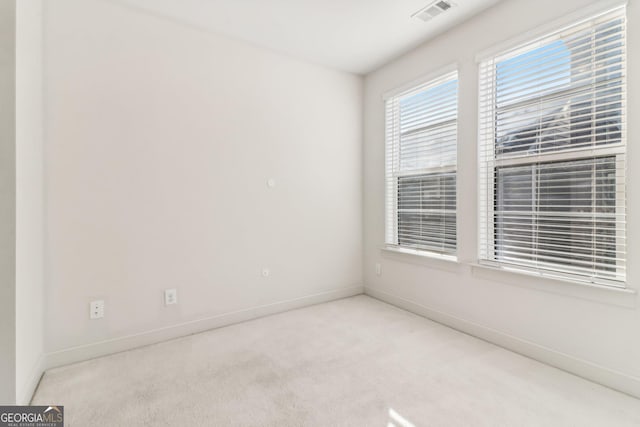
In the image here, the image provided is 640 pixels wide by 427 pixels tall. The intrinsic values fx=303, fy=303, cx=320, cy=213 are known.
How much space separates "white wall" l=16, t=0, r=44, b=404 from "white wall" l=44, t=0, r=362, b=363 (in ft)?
0.35

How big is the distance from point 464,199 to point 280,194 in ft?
5.95

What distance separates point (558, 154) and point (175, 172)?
3.00 meters

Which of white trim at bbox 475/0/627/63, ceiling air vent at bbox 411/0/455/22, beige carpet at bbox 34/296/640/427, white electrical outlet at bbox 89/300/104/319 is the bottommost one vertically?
beige carpet at bbox 34/296/640/427

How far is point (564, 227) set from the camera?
7.07 ft

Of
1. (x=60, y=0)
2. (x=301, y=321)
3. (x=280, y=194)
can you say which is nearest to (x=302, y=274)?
(x=301, y=321)

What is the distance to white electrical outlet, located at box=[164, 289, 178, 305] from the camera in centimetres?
263

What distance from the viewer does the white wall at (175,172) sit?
2.24 metres

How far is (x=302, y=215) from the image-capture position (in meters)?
3.44

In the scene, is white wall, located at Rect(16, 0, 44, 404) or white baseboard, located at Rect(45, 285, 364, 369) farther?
white baseboard, located at Rect(45, 285, 364, 369)

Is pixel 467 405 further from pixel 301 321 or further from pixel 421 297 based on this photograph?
pixel 301 321

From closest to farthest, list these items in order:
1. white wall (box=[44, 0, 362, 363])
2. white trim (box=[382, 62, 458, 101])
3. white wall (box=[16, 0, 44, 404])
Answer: white wall (box=[16, 0, 44, 404])
white wall (box=[44, 0, 362, 363])
white trim (box=[382, 62, 458, 101])

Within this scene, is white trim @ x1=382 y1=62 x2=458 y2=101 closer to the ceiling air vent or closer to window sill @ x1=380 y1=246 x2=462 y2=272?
the ceiling air vent
